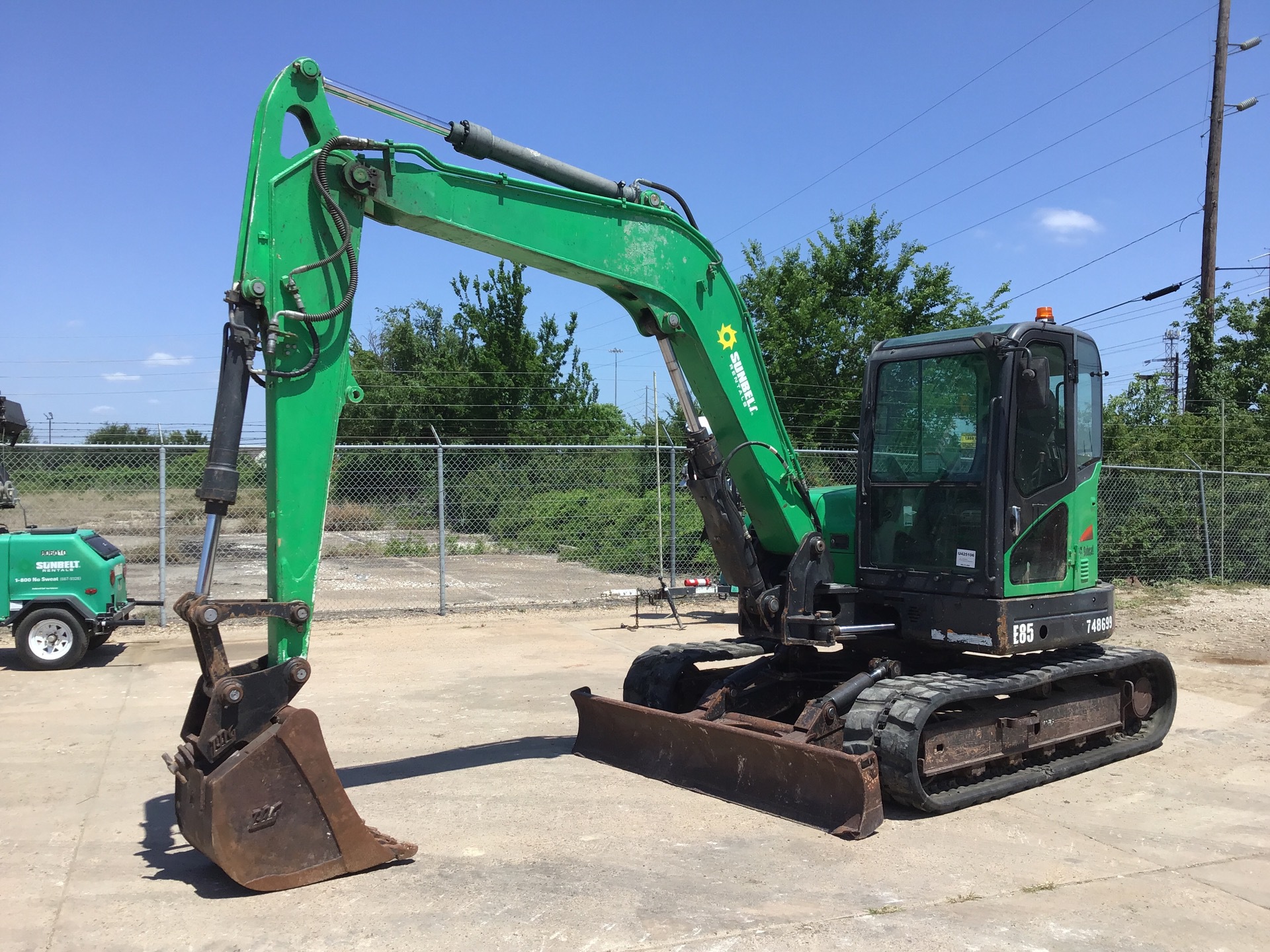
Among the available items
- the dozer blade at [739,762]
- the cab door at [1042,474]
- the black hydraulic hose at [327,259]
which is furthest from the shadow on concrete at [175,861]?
the cab door at [1042,474]

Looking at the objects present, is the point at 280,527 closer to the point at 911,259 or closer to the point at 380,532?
the point at 380,532

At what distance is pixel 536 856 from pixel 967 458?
11.2 ft

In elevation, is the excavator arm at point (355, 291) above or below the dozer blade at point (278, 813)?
above

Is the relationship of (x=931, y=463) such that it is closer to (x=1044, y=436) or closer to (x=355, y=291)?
(x=1044, y=436)

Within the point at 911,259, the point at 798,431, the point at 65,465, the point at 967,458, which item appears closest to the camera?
the point at 967,458

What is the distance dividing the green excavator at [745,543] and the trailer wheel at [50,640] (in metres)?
5.19

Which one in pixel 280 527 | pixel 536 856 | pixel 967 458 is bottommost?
pixel 536 856

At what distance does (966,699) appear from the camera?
6.02 meters

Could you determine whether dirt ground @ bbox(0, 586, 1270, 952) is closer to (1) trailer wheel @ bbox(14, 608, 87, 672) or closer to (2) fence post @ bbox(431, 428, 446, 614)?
(1) trailer wheel @ bbox(14, 608, 87, 672)

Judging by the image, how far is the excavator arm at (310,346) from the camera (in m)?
4.26

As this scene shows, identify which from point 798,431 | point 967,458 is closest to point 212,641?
point 967,458

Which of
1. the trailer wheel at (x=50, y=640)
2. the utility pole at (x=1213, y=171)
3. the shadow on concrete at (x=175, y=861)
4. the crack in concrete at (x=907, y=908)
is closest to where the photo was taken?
the crack in concrete at (x=907, y=908)

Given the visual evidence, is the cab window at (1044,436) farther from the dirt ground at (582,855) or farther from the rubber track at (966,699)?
the dirt ground at (582,855)

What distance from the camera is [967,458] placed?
603cm
